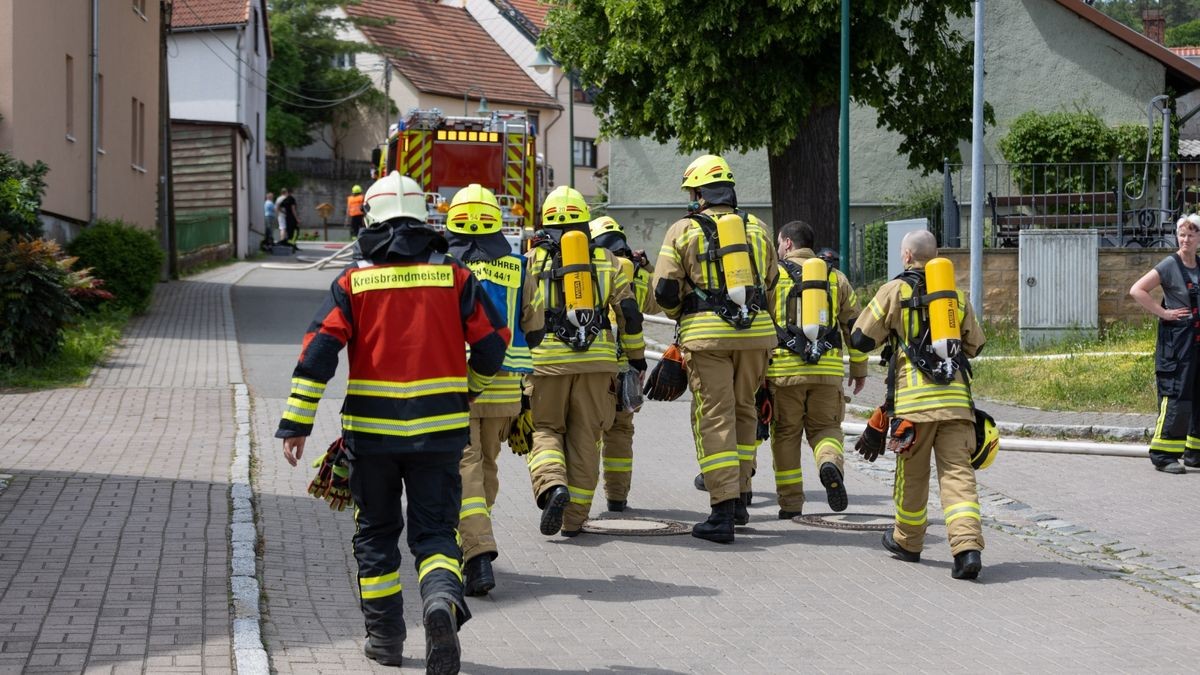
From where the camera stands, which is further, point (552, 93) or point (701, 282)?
point (552, 93)

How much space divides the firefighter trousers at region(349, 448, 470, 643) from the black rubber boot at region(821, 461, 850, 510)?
3.78 m

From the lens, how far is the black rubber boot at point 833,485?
9031mm

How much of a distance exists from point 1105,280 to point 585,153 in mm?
47469

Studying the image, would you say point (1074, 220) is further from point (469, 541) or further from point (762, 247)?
point (469, 541)

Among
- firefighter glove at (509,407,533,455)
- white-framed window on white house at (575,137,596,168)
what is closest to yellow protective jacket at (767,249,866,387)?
firefighter glove at (509,407,533,455)

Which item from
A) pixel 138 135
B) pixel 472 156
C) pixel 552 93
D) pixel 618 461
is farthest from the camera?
pixel 552 93

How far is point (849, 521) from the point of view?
9164 millimetres

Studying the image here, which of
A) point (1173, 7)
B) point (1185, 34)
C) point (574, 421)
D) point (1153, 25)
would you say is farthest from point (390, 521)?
point (1173, 7)

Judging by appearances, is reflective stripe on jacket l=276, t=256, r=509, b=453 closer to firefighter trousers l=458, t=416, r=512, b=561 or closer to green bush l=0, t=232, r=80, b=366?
firefighter trousers l=458, t=416, r=512, b=561

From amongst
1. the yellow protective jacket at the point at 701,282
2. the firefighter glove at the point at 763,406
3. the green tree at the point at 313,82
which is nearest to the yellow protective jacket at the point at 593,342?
the yellow protective jacket at the point at 701,282

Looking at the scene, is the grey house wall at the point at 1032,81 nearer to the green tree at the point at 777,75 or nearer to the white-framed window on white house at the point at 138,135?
the green tree at the point at 777,75

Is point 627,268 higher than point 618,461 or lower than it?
higher

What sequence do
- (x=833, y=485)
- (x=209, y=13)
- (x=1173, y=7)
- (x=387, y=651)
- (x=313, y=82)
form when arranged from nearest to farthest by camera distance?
(x=387, y=651)
(x=833, y=485)
(x=209, y=13)
(x=313, y=82)
(x=1173, y=7)

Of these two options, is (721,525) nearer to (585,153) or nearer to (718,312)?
(718,312)
